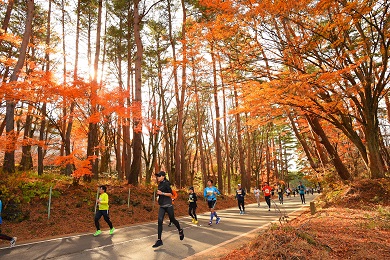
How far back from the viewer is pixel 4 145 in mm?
10383

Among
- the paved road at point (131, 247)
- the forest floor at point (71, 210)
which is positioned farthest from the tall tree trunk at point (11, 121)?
the paved road at point (131, 247)

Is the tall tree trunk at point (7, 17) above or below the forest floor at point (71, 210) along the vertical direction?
above

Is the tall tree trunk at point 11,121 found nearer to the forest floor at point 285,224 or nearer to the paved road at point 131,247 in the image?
the forest floor at point 285,224

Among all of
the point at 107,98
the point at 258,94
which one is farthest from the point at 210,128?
the point at 258,94

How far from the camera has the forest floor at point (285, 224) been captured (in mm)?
4223

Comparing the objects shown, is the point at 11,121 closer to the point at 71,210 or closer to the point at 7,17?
the point at 71,210

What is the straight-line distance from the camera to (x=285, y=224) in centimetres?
583

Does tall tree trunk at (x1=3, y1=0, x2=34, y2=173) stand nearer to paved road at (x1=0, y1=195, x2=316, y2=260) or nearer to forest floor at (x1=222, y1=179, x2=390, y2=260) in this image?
paved road at (x1=0, y1=195, x2=316, y2=260)

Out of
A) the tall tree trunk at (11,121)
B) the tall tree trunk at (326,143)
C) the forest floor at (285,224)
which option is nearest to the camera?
the forest floor at (285,224)

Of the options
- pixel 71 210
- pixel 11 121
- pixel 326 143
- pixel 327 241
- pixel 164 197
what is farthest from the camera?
pixel 326 143

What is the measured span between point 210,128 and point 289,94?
26.8 meters

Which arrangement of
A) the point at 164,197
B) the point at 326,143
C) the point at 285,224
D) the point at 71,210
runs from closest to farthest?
the point at 285,224, the point at 164,197, the point at 71,210, the point at 326,143

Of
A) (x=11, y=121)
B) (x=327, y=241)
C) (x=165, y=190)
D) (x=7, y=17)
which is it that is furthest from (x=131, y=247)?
(x=7, y=17)

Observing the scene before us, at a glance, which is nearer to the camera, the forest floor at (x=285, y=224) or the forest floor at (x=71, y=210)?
the forest floor at (x=285, y=224)
